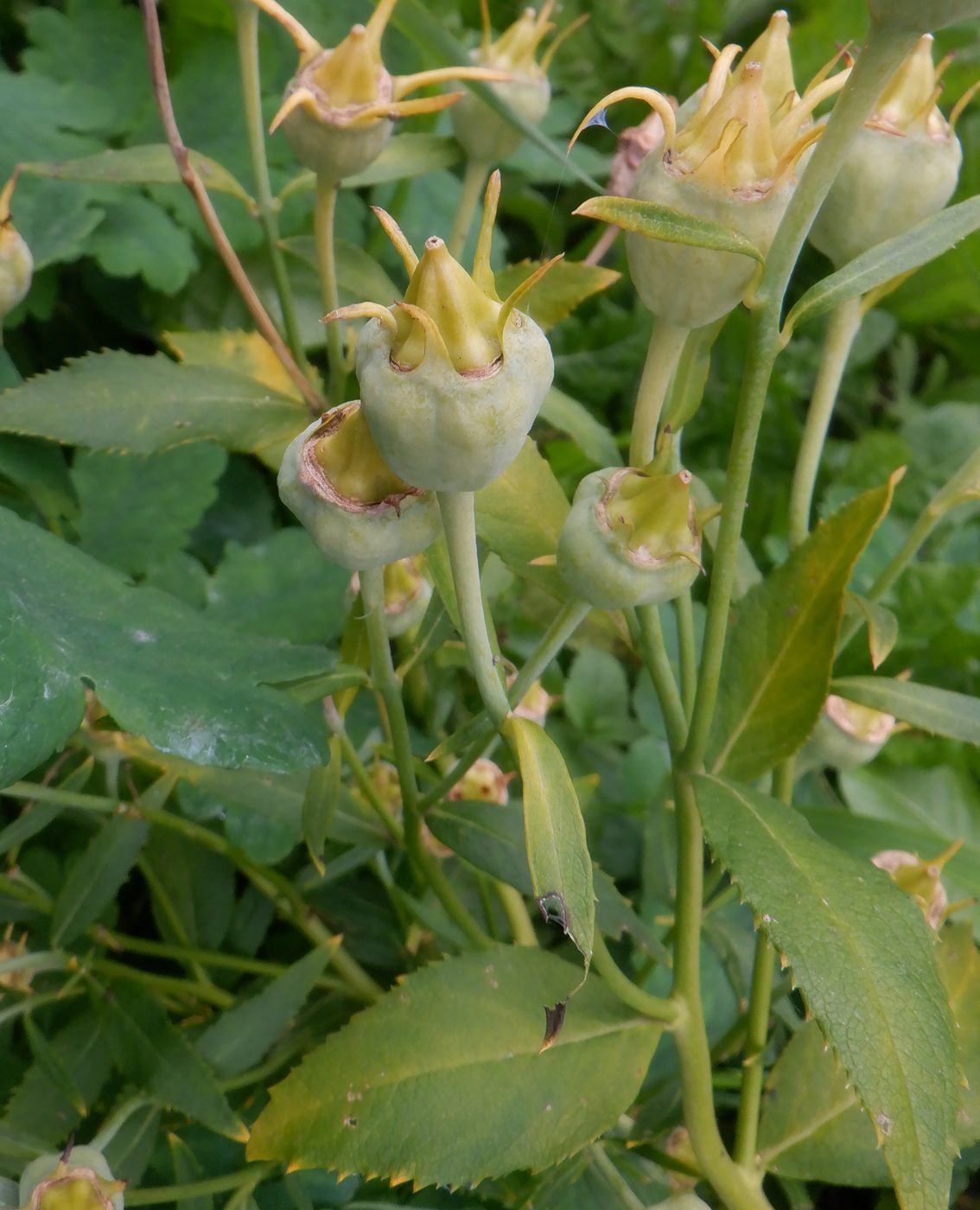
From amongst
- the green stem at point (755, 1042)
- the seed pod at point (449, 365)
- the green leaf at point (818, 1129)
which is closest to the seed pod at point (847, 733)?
the green stem at point (755, 1042)

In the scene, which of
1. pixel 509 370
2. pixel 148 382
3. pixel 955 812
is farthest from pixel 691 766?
pixel 955 812

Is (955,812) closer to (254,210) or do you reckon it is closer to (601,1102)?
(601,1102)

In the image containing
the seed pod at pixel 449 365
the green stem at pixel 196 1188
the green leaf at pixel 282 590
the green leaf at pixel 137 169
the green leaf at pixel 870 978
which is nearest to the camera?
the seed pod at pixel 449 365

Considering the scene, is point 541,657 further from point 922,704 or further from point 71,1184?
point 71,1184

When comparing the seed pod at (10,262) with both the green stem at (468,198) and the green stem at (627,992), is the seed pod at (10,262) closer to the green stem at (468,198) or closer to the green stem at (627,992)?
the green stem at (468,198)

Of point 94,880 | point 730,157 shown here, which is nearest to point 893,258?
point 730,157

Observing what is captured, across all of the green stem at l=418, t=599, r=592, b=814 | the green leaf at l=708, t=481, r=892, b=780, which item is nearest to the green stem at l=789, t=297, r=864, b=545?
the green leaf at l=708, t=481, r=892, b=780

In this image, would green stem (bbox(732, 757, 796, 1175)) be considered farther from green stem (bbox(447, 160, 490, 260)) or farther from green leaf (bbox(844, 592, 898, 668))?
green stem (bbox(447, 160, 490, 260))
